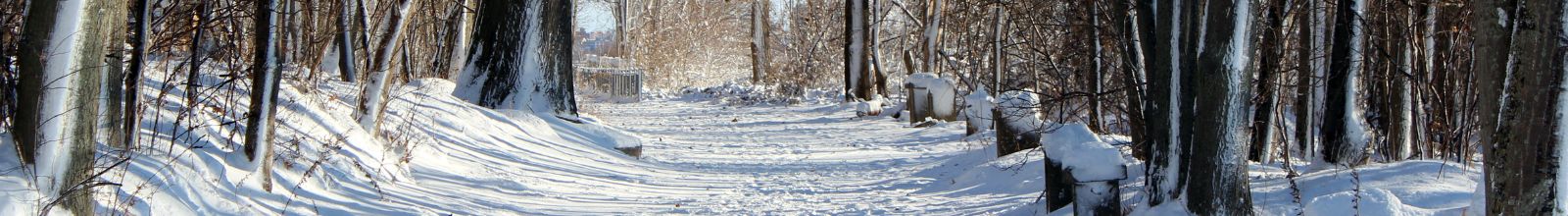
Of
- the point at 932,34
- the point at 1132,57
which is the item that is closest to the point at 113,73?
the point at 1132,57

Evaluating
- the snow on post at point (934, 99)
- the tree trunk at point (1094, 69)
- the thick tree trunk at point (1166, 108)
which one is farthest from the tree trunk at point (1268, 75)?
the snow on post at point (934, 99)

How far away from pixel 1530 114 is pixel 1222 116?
1477mm

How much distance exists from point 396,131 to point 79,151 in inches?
160

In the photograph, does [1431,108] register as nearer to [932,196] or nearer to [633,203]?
[932,196]

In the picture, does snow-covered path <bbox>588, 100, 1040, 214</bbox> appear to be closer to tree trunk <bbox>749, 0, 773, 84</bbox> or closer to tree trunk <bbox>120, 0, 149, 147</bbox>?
tree trunk <bbox>120, 0, 149, 147</bbox>

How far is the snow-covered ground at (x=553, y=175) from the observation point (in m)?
4.76

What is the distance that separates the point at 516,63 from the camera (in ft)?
37.9

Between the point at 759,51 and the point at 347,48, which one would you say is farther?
the point at 759,51

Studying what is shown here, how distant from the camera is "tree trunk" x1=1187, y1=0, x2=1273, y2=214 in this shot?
4.50 metres

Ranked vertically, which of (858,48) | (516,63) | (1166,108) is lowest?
(1166,108)

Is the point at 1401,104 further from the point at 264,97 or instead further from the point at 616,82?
the point at 616,82

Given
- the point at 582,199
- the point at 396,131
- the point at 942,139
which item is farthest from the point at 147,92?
the point at 942,139

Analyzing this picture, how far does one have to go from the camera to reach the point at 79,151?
369 cm

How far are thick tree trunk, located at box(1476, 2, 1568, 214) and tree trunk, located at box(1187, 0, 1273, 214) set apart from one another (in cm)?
118
